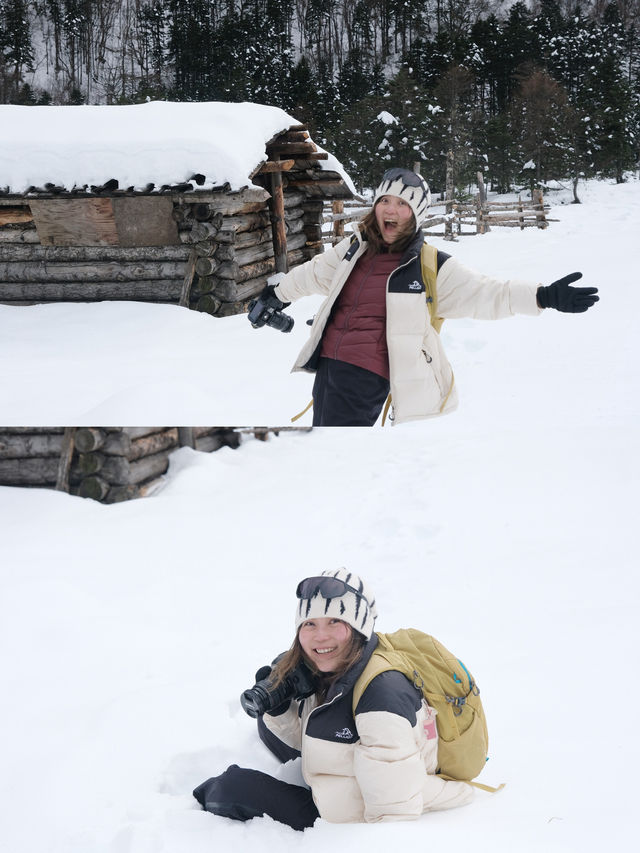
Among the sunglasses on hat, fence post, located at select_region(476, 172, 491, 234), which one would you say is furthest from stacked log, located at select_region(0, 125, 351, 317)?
Result: fence post, located at select_region(476, 172, 491, 234)

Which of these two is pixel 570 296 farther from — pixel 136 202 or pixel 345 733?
pixel 136 202

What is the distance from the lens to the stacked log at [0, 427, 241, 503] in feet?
15.0

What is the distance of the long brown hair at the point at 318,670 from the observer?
2426 mm

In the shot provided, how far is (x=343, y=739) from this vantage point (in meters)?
2.32

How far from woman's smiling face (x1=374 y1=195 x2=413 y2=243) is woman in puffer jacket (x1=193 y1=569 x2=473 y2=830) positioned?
4.06 ft

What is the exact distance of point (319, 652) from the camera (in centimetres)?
242

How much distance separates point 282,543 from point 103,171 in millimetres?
4858

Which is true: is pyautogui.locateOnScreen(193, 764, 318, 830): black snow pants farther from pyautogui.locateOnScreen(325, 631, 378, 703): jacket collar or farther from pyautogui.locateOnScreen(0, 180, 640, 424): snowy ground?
pyautogui.locateOnScreen(0, 180, 640, 424): snowy ground

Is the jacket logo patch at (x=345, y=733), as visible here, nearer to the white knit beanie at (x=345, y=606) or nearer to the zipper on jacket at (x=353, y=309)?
the white knit beanie at (x=345, y=606)

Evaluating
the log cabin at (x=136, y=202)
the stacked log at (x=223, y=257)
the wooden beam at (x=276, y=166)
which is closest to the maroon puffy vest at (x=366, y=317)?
the log cabin at (x=136, y=202)

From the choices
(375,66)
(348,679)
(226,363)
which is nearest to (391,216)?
(348,679)

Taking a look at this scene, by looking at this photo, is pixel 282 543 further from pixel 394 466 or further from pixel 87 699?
pixel 87 699

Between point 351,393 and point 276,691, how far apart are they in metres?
1.13

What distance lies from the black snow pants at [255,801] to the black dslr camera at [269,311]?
1744 mm
